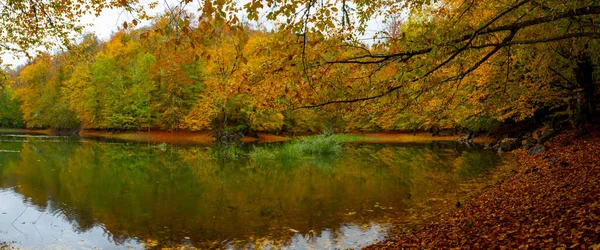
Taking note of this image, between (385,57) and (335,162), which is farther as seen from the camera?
(335,162)

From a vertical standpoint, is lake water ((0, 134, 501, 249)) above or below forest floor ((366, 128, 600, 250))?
below

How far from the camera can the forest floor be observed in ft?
15.9

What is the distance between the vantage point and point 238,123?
4044cm

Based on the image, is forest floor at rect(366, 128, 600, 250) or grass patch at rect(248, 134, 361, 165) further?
grass patch at rect(248, 134, 361, 165)

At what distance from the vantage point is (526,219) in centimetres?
603

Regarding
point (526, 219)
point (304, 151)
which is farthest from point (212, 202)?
point (304, 151)

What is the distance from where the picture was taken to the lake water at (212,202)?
7020 mm

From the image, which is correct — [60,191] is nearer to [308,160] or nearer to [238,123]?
[308,160]

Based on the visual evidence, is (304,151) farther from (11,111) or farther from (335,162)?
(11,111)

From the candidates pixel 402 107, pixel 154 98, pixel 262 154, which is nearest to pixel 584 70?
pixel 402 107

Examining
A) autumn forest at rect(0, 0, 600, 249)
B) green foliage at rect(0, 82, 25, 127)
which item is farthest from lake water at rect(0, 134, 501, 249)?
green foliage at rect(0, 82, 25, 127)

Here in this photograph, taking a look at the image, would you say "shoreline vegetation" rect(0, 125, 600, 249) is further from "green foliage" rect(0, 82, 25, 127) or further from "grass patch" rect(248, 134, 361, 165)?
"green foliage" rect(0, 82, 25, 127)

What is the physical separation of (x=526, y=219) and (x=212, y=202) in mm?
6566

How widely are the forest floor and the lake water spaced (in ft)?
3.32
